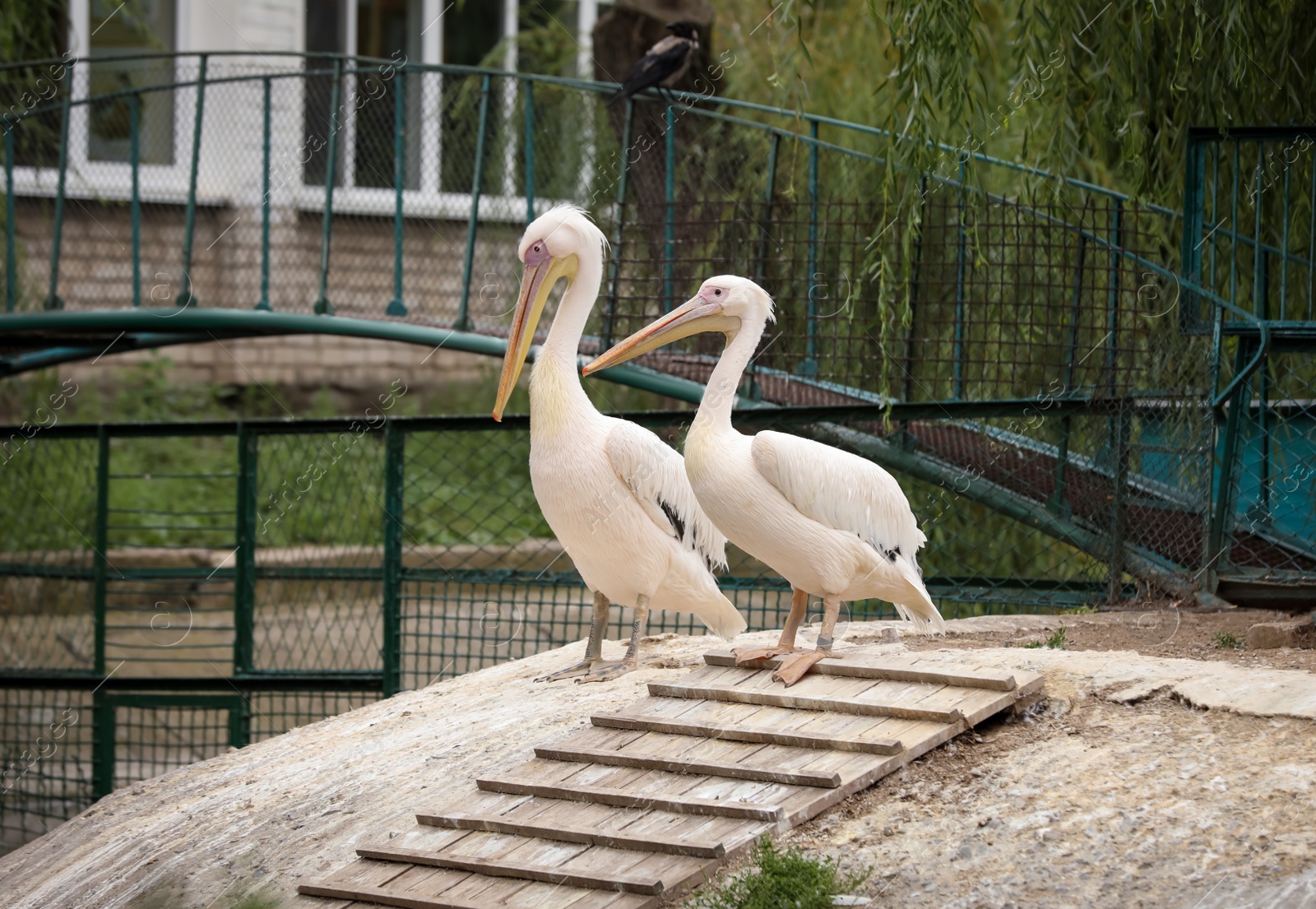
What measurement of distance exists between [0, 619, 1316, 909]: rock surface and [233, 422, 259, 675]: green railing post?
1.52 meters

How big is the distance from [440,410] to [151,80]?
493cm

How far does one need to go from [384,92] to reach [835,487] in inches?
232

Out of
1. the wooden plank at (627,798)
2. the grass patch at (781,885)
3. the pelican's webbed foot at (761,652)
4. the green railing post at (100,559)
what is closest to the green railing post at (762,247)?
the pelican's webbed foot at (761,652)

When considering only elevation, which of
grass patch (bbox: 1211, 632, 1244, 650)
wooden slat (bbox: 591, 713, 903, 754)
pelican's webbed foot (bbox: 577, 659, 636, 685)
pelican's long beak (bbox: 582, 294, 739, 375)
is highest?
pelican's long beak (bbox: 582, 294, 739, 375)

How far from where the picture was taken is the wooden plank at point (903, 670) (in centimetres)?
480

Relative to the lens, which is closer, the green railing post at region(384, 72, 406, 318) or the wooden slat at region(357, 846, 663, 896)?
the wooden slat at region(357, 846, 663, 896)

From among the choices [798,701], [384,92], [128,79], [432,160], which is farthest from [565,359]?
[128,79]

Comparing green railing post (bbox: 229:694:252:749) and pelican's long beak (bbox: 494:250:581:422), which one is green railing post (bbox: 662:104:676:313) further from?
green railing post (bbox: 229:694:252:749)

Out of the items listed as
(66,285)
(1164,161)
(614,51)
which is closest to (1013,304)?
(1164,161)

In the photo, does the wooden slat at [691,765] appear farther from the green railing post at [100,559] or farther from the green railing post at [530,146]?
the green railing post at [530,146]

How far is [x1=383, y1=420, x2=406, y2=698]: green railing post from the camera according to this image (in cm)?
764

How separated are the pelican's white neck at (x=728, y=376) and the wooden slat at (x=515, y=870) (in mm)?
1947

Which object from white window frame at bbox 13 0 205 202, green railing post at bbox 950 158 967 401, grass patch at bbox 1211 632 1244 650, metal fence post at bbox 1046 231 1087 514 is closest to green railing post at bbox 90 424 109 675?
green railing post at bbox 950 158 967 401

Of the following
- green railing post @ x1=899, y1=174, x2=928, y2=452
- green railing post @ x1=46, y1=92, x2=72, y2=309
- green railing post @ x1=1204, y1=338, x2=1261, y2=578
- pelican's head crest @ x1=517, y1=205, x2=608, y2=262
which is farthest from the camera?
green railing post @ x1=46, y1=92, x2=72, y2=309
